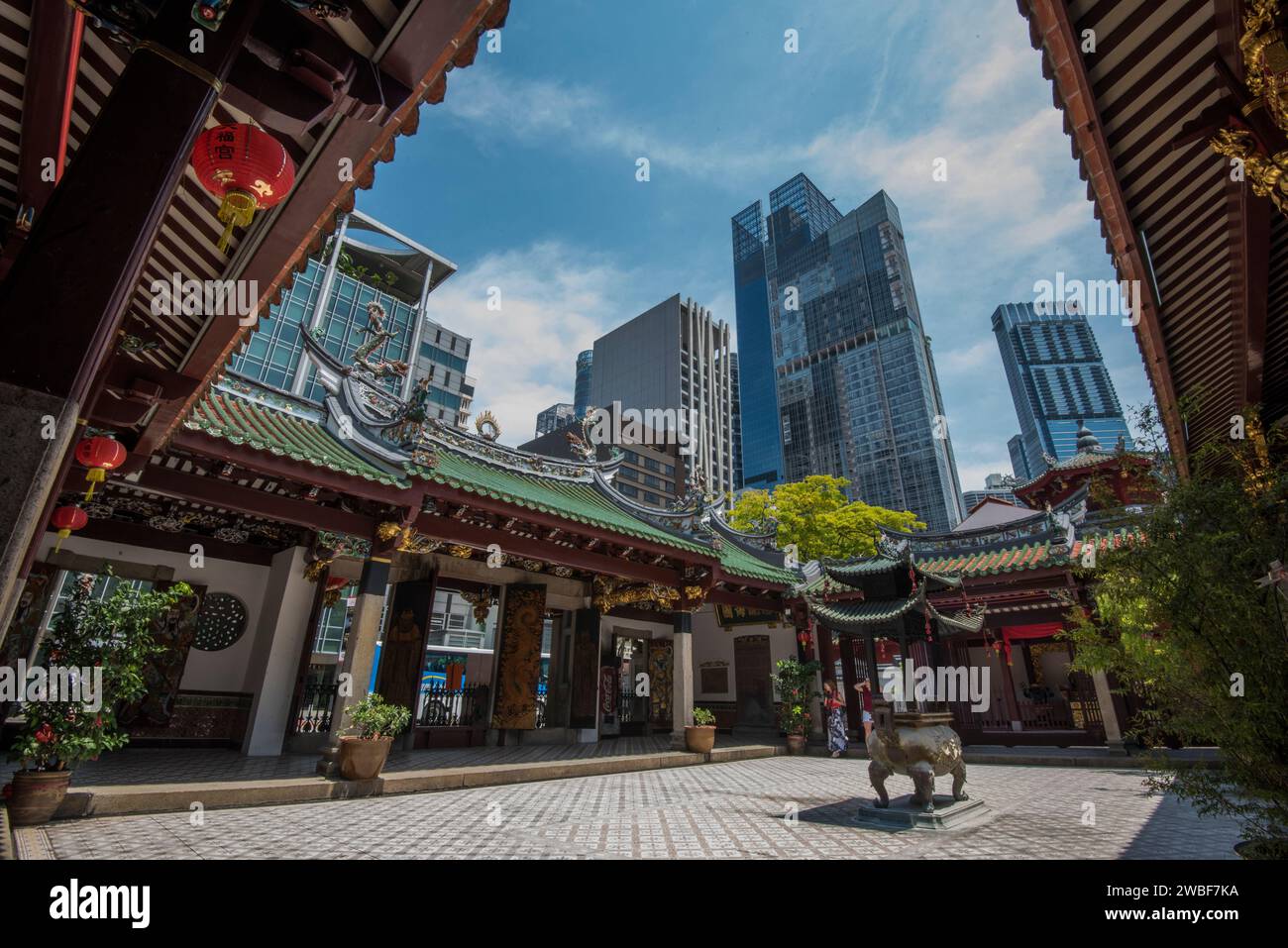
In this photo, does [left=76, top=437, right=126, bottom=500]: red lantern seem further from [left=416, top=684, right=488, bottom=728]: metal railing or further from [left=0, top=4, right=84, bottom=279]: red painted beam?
[left=416, top=684, right=488, bottom=728]: metal railing

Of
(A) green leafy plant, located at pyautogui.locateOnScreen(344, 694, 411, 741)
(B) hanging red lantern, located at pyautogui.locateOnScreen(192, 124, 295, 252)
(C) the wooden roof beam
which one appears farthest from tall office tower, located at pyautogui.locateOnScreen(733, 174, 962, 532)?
(B) hanging red lantern, located at pyautogui.locateOnScreen(192, 124, 295, 252)

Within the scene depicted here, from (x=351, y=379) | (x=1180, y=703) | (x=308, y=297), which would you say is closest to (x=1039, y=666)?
(x=1180, y=703)

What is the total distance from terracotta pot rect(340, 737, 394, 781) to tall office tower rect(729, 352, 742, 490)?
318ft

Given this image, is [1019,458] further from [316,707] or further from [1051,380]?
[316,707]

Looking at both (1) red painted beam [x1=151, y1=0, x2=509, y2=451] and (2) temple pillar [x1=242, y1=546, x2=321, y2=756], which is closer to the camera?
(1) red painted beam [x1=151, y1=0, x2=509, y2=451]

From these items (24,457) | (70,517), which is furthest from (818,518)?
(24,457)

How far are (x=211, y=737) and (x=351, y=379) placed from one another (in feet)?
22.4

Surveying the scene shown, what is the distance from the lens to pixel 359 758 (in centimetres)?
720

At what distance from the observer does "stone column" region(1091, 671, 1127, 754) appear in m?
12.2

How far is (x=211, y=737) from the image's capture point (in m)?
9.99

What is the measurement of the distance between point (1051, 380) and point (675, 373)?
9131 centimetres

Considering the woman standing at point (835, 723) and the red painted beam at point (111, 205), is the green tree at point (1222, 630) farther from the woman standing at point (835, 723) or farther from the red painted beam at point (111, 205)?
the woman standing at point (835, 723)

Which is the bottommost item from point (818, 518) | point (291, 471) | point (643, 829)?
point (643, 829)
